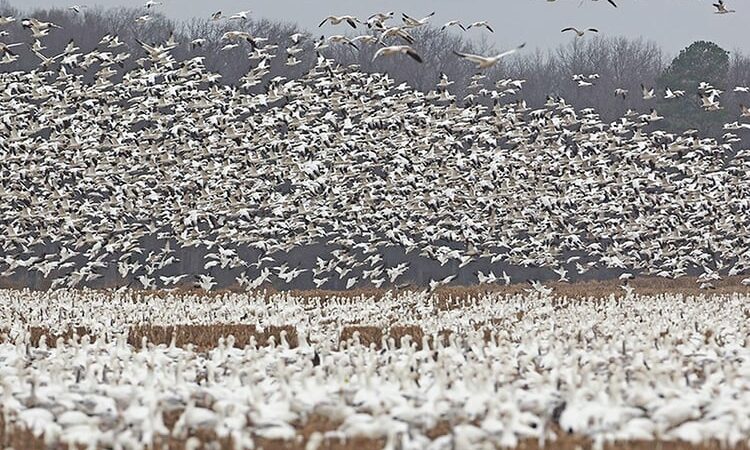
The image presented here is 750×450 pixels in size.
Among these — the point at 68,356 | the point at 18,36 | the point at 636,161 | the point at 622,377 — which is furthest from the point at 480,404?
the point at 18,36

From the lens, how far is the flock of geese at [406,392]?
10359mm

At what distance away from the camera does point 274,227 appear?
3559 centimetres

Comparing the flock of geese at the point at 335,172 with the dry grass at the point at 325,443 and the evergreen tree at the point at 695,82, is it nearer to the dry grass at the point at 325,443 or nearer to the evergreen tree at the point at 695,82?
the evergreen tree at the point at 695,82

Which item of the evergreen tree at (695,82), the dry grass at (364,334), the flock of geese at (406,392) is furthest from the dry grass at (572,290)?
the evergreen tree at (695,82)

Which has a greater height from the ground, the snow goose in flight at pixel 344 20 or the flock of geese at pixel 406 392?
the snow goose in flight at pixel 344 20

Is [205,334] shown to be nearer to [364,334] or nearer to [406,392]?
[364,334]

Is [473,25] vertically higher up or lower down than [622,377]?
higher up

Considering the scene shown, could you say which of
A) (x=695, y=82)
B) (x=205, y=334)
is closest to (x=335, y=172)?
(x=205, y=334)

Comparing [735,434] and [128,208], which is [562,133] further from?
[735,434]

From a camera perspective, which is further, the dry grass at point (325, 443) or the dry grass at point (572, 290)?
the dry grass at point (572, 290)

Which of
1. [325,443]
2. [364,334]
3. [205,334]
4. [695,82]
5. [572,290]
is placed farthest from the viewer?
[695,82]

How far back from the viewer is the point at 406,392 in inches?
471

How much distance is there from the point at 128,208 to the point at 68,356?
21.0 m

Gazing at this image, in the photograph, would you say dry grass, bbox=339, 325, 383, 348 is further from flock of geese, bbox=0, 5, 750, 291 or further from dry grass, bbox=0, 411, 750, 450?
flock of geese, bbox=0, 5, 750, 291
